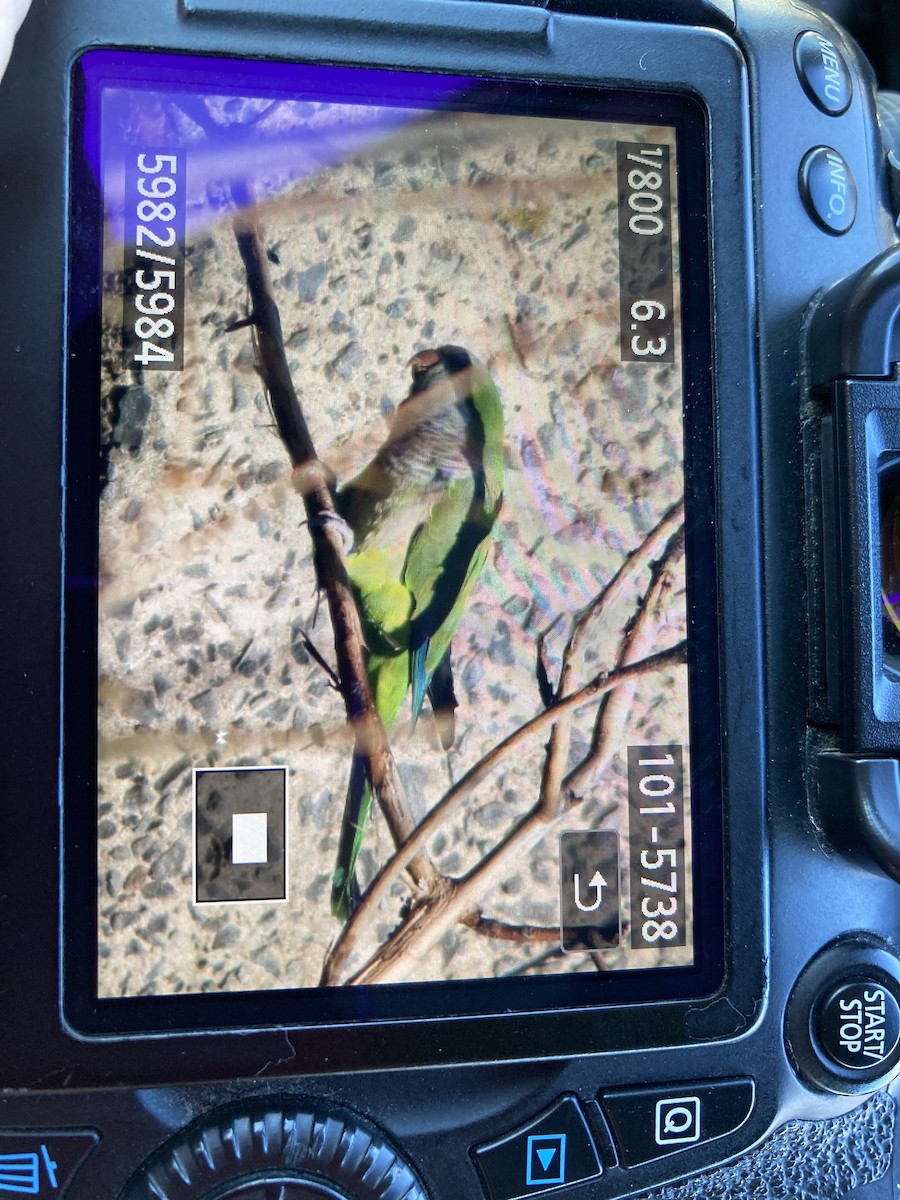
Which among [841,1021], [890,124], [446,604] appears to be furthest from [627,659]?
[890,124]

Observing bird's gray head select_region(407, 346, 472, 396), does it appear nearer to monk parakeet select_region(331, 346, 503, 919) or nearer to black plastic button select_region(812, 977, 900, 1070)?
monk parakeet select_region(331, 346, 503, 919)

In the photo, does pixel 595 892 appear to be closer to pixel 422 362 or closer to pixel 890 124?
pixel 422 362

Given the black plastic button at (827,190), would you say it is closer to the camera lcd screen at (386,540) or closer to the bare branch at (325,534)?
the camera lcd screen at (386,540)

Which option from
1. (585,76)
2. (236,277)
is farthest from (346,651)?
(585,76)

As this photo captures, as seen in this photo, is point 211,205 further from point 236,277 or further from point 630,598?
point 630,598

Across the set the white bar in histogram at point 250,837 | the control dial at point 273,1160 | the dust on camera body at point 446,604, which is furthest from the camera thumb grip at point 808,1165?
the white bar in histogram at point 250,837

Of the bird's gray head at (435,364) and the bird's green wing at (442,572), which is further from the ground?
→ the bird's gray head at (435,364)

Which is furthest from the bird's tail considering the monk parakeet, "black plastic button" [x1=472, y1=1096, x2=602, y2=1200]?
"black plastic button" [x1=472, y1=1096, x2=602, y2=1200]
